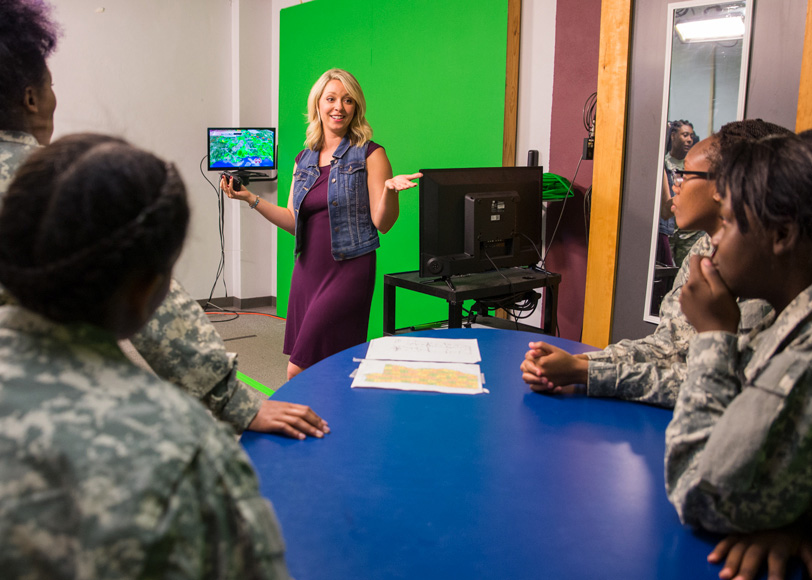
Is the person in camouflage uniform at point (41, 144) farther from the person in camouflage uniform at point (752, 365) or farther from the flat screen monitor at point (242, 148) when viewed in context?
the flat screen monitor at point (242, 148)

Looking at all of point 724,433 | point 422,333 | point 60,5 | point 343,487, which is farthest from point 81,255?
point 60,5

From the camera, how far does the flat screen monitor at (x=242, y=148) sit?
5016 millimetres

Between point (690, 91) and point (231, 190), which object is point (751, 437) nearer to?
point (690, 91)

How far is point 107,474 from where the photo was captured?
0.52 m

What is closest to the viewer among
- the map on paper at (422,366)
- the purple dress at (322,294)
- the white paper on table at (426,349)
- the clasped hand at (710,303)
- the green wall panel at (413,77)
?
the clasped hand at (710,303)

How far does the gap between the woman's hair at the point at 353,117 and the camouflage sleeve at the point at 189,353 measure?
1.75m

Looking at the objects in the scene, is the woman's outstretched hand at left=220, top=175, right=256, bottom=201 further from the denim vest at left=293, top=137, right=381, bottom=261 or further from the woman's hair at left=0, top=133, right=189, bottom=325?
the woman's hair at left=0, top=133, right=189, bottom=325

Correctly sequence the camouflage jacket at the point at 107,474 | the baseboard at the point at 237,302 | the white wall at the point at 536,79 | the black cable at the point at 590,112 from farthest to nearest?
the baseboard at the point at 237,302, the white wall at the point at 536,79, the black cable at the point at 590,112, the camouflage jacket at the point at 107,474

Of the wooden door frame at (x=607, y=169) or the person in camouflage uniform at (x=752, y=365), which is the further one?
the wooden door frame at (x=607, y=169)

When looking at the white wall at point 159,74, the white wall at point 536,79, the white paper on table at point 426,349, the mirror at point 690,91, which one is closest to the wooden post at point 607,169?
the mirror at point 690,91

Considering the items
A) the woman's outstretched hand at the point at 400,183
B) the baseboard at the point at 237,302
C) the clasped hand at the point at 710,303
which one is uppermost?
the woman's outstretched hand at the point at 400,183

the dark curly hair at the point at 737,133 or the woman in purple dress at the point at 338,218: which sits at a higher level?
the dark curly hair at the point at 737,133

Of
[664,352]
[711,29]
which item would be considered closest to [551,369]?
[664,352]

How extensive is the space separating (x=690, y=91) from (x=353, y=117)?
1.38 m
